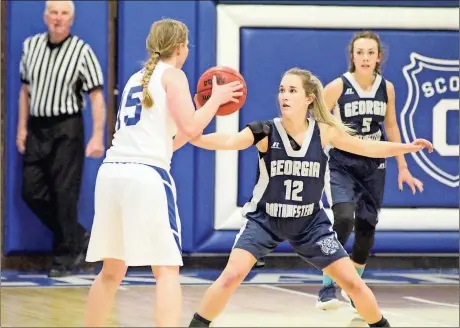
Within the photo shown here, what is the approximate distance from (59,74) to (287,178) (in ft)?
10.9

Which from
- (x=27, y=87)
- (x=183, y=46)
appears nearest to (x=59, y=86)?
(x=27, y=87)

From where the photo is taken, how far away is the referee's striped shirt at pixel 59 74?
8.20m

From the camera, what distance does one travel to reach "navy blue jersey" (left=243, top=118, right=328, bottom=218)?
5352 mm

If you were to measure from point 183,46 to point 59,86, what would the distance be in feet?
11.3

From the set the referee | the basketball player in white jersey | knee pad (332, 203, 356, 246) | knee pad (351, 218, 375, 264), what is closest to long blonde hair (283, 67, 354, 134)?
the basketball player in white jersey

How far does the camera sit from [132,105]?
483 centimetres

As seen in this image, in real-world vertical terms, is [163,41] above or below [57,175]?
above

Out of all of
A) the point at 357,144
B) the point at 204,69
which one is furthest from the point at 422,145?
the point at 204,69

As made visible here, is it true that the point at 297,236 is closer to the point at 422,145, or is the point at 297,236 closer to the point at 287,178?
the point at 287,178

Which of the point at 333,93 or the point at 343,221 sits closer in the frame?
the point at 343,221

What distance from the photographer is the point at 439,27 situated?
8.88 m

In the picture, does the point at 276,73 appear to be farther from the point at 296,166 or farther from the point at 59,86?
the point at 296,166

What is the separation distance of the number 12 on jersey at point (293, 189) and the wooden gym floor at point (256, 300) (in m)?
0.99

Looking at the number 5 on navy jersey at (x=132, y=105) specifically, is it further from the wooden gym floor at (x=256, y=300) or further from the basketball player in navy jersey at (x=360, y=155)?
the basketball player in navy jersey at (x=360, y=155)
